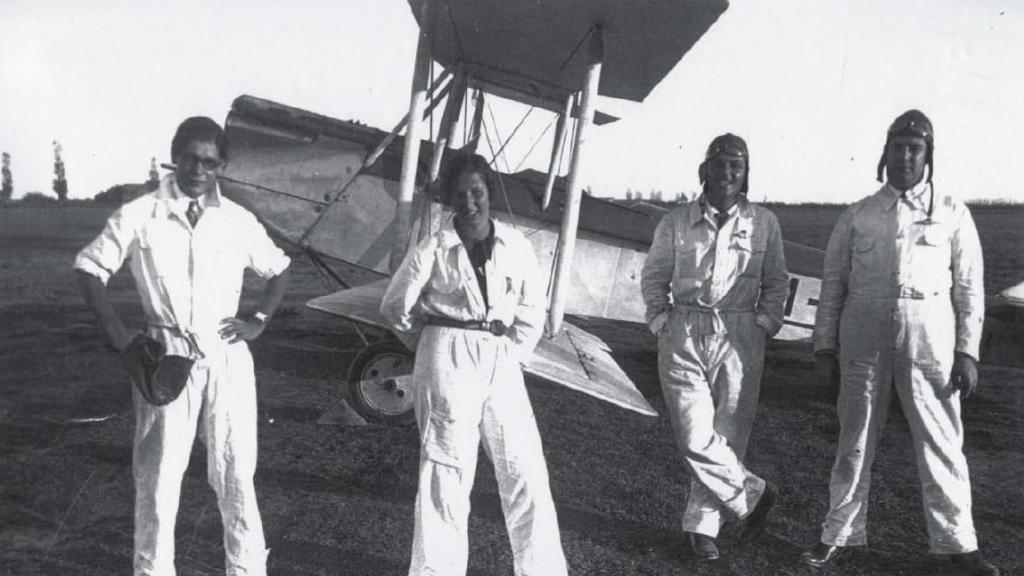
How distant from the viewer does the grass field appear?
3.44 m

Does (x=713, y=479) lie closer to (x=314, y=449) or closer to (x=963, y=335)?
(x=963, y=335)

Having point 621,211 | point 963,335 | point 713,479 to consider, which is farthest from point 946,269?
point 621,211

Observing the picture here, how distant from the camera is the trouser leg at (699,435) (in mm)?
3486

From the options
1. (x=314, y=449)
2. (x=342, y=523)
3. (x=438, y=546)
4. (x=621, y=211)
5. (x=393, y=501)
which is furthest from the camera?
(x=621, y=211)

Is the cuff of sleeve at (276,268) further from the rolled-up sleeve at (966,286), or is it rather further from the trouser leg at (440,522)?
the rolled-up sleeve at (966,286)

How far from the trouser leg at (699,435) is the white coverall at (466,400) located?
87 centimetres

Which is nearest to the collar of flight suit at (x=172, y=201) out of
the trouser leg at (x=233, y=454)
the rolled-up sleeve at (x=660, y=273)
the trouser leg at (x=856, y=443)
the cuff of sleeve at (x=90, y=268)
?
the cuff of sleeve at (x=90, y=268)

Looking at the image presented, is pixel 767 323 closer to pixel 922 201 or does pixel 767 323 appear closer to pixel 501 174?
pixel 922 201

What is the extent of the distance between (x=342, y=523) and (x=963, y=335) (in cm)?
288

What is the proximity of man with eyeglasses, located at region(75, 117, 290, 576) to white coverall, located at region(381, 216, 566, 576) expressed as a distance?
577 millimetres

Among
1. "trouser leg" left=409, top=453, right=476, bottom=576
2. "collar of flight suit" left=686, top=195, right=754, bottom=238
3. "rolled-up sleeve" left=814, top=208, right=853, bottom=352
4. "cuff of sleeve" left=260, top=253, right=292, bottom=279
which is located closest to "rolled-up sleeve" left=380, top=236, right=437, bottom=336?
"cuff of sleeve" left=260, top=253, right=292, bottom=279

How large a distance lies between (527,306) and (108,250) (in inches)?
55.8

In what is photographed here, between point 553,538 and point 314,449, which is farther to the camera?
point 314,449

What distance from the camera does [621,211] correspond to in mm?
7461
